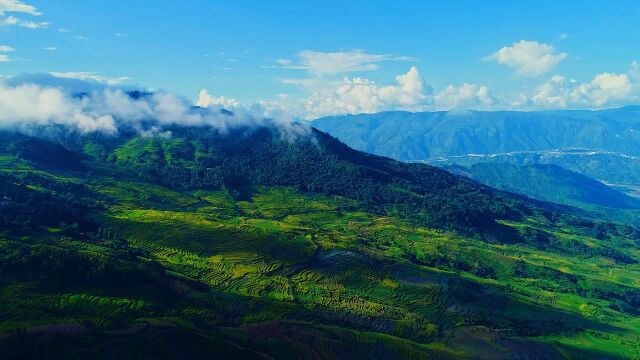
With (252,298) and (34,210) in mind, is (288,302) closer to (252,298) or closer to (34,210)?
(252,298)

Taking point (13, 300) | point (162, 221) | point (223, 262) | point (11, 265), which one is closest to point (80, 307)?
point (13, 300)

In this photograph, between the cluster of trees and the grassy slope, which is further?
the cluster of trees

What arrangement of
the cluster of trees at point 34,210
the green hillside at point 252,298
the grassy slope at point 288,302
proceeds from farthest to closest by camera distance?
1. the cluster of trees at point 34,210
2. the grassy slope at point 288,302
3. the green hillside at point 252,298

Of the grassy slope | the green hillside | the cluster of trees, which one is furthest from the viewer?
the cluster of trees

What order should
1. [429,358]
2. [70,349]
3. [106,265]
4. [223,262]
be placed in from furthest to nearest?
[223,262] < [106,265] < [429,358] < [70,349]

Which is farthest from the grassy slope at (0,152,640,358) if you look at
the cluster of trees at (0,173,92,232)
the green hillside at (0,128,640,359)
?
the cluster of trees at (0,173,92,232)

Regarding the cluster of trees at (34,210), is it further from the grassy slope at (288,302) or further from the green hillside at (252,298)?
the grassy slope at (288,302)

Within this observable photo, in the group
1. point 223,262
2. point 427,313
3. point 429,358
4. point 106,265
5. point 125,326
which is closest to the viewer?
point 125,326

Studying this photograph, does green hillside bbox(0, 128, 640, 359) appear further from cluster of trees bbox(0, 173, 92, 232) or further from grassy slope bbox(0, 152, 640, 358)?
cluster of trees bbox(0, 173, 92, 232)

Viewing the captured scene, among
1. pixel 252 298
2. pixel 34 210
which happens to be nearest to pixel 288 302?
pixel 252 298

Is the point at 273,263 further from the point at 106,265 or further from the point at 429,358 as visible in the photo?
the point at 429,358

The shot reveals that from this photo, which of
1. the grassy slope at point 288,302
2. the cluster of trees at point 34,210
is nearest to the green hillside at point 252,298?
the grassy slope at point 288,302
